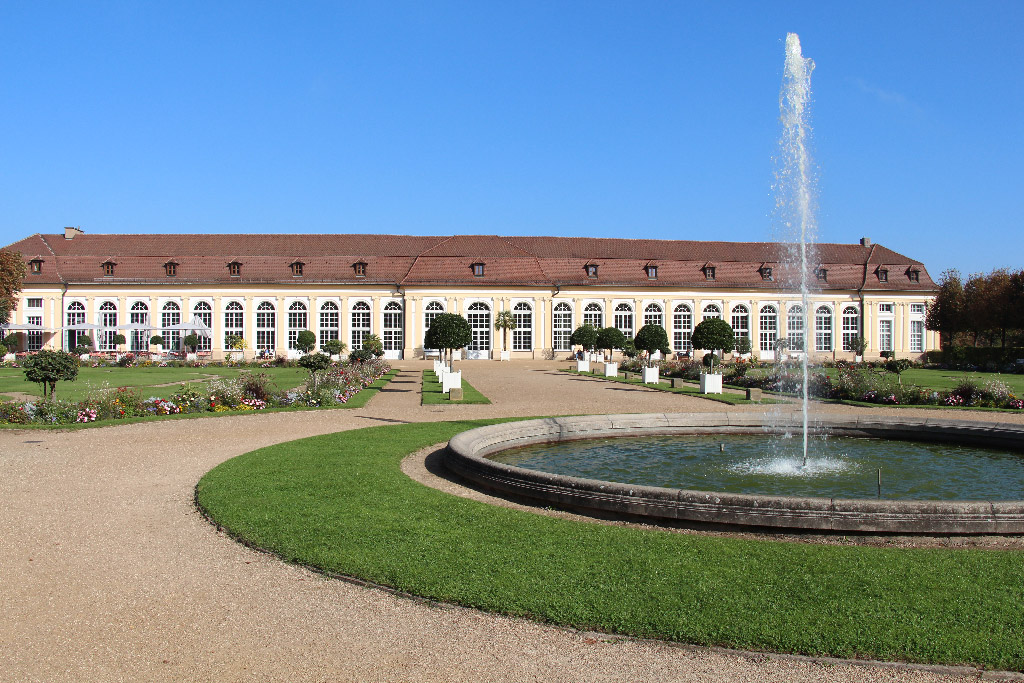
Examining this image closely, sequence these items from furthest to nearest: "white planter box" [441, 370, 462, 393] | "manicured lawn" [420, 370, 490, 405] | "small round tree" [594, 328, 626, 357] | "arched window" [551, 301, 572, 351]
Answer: "arched window" [551, 301, 572, 351] < "small round tree" [594, 328, 626, 357] < "white planter box" [441, 370, 462, 393] < "manicured lawn" [420, 370, 490, 405]

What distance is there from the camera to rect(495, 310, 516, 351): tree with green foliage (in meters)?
51.8

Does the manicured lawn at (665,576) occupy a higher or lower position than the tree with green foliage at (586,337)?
lower

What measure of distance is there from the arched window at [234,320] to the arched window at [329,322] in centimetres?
532

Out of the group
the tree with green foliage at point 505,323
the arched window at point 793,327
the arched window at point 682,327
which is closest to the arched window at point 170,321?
the tree with green foliage at point 505,323

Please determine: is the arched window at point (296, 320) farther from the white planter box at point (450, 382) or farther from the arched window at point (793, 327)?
the arched window at point (793, 327)

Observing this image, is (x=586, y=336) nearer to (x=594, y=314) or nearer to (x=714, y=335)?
(x=594, y=314)

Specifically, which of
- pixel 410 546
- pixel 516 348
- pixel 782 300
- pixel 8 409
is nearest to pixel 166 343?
pixel 516 348

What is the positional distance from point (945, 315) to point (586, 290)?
26.7 meters

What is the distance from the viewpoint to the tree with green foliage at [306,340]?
48406mm

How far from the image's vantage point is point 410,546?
6.19 metres

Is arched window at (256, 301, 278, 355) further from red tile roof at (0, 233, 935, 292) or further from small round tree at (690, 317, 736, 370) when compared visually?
small round tree at (690, 317, 736, 370)

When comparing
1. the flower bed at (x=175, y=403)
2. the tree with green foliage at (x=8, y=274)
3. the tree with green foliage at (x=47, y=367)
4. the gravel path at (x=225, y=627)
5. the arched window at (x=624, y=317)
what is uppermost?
the tree with green foliage at (x=8, y=274)

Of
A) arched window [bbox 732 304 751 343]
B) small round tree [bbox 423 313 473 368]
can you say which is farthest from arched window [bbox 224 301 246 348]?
arched window [bbox 732 304 751 343]

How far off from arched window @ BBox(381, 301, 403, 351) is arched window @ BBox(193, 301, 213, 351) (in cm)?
1185
